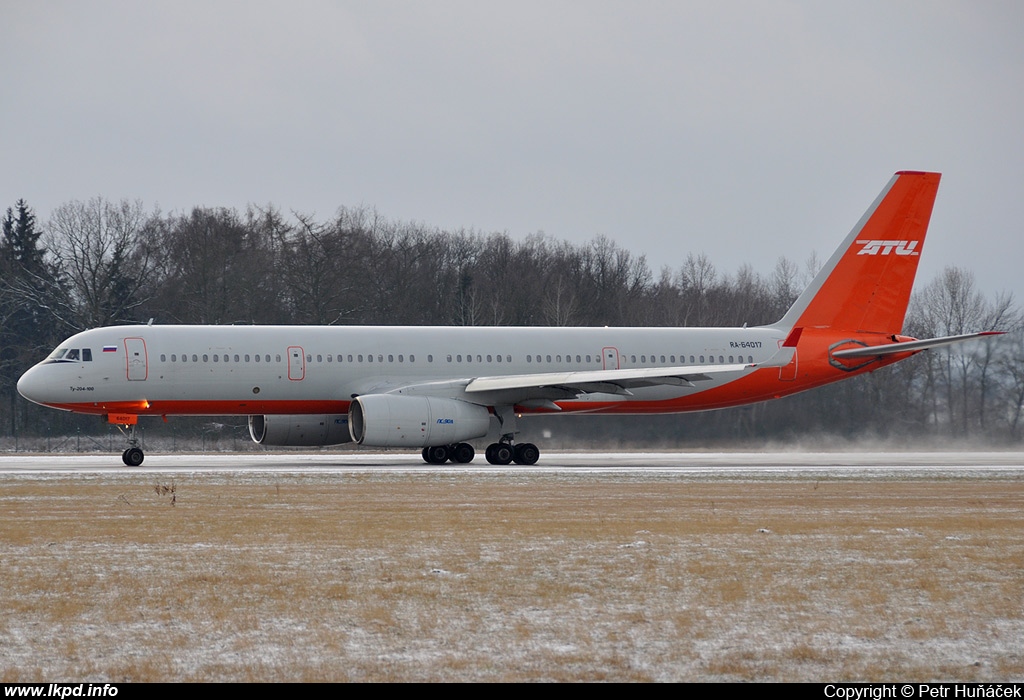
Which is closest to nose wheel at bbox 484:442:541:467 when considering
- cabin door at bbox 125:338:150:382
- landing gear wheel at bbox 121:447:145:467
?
landing gear wheel at bbox 121:447:145:467

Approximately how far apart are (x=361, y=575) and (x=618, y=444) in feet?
115

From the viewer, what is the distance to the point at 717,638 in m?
9.02

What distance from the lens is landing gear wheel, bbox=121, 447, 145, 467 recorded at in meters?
31.7

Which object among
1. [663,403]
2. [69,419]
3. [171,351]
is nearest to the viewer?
[171,351]

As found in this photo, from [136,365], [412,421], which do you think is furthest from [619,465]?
[136,365]

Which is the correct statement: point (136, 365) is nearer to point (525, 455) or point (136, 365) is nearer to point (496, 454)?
point (496, 454)

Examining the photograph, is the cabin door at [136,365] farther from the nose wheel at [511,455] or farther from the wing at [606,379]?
the nose wheel at [511,455]

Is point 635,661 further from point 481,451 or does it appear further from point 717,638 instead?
point 481,451

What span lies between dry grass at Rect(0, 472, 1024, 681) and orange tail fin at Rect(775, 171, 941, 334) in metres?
20.1

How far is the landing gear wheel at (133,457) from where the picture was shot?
1246 inches

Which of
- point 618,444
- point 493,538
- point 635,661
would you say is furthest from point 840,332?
point 635,661

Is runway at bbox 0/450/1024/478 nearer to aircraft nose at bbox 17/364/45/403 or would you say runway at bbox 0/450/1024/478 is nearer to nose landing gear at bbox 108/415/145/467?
nose landing gear at bbox 108/415/145/467

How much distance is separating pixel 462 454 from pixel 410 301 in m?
30.0

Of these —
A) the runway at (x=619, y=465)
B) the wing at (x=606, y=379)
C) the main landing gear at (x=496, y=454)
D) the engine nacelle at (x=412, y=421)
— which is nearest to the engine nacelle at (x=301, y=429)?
the runway at (x=619, y=465)
